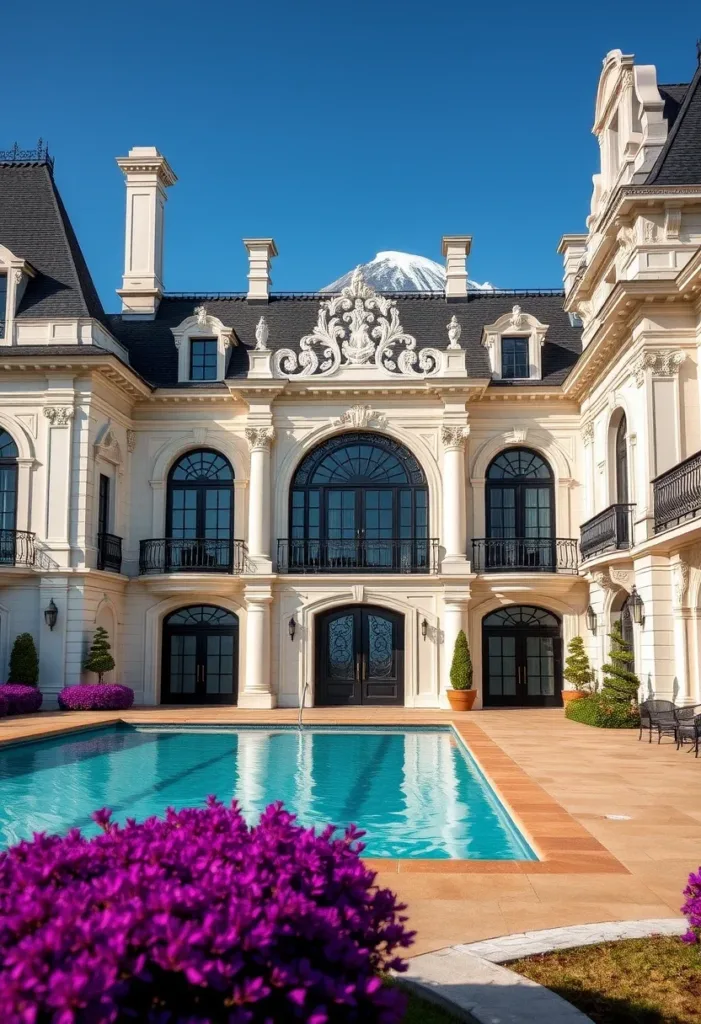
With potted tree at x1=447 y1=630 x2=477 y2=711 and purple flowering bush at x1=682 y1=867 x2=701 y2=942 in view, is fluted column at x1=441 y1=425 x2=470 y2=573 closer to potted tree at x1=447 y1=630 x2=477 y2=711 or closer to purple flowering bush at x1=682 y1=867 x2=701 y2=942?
potted tree at x1=447 y1=630 x2=477 y2=711

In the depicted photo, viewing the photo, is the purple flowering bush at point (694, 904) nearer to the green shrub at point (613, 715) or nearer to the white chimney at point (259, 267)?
the green shrub at point (613, 715)

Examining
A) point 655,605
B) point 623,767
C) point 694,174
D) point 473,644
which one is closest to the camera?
point 623,767

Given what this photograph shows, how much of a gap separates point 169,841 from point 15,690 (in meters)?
18.4

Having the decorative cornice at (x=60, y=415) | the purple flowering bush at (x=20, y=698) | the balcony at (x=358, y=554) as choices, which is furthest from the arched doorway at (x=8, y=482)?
the balcony at (x=358, y=554)

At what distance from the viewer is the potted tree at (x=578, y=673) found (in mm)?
22578

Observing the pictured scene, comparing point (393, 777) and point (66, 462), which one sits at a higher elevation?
point (66, 462)

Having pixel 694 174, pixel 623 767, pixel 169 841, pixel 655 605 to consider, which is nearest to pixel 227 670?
pixel 655 605

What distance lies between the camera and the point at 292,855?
11.5 ft

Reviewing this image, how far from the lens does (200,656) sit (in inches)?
997

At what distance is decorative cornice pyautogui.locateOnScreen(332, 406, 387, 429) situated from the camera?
2514cm

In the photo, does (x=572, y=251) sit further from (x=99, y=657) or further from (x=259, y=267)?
(x=99, y=657)

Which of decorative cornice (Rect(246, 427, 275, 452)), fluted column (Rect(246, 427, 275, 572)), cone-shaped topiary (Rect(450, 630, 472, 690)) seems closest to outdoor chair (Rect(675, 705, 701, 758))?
cone-shaped topiary (Rect(450, 630, 472, 690))

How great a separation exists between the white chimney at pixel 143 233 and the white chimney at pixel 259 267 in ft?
8.78

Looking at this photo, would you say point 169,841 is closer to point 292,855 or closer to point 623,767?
point 292,855
